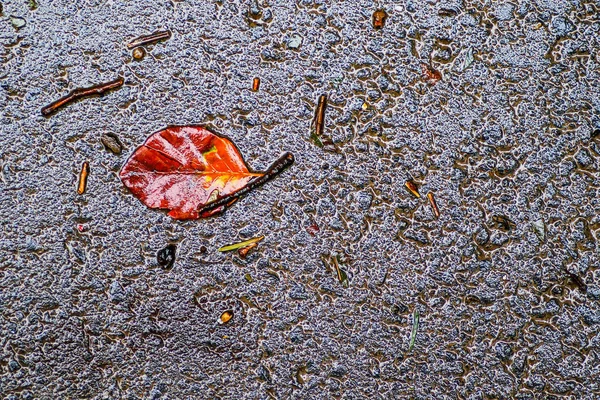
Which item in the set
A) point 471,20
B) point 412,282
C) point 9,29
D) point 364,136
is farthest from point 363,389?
point 9,29

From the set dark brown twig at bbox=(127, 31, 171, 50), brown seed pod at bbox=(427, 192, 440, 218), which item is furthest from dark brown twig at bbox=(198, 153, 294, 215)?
dark brown twig at bbox=(127, 31, 171, 50)

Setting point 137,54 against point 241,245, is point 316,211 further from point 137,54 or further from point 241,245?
point 137,54

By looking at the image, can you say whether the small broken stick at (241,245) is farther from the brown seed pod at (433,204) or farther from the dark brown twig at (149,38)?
the dark brown twig at (149,38)

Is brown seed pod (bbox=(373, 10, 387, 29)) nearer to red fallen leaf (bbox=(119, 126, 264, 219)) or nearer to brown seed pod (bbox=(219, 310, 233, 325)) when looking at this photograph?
red fallen leaf (bbox=(119, 126, 264, 219))

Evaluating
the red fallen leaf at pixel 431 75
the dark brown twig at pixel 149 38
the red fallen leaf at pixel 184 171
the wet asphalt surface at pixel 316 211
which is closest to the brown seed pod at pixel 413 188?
the wet asphalt surface at pixel 316 211

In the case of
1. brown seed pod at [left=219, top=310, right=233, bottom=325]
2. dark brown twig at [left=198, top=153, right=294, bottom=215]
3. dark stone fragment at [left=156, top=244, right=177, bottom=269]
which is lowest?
brown seed pod at [left=219, top=310, right=233, bottom=325]

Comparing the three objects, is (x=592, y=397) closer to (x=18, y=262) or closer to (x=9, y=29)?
(x=18, y=262)
